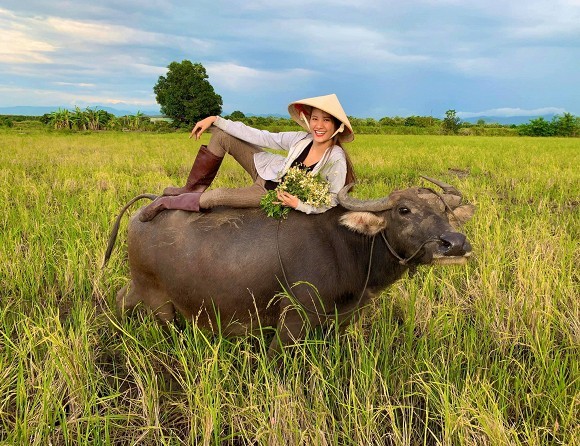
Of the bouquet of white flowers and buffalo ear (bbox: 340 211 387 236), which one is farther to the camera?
the bouquet of white flowers

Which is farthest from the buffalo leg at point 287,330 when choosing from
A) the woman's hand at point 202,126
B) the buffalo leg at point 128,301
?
the woman's hand at point 202,126

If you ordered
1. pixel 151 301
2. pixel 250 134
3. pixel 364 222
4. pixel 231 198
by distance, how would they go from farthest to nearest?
pixel 250 134
pixel 151 301
pixel 231 198
pixel 364 222

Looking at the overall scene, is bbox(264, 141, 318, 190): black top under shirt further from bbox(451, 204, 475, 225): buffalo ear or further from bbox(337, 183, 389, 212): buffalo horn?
bbox(451, 204, 475, 225): buffalo ear

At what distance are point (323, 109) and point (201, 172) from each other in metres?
0.91

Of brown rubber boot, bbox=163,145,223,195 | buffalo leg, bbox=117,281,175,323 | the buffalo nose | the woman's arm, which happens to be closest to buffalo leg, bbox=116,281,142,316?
buffalo leg, bbox=117,281,175,323

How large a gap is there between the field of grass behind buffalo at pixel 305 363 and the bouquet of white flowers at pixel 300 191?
2.43 feet

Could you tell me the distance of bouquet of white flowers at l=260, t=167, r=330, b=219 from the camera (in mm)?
2398

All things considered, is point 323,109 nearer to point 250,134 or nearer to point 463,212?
point 250,134

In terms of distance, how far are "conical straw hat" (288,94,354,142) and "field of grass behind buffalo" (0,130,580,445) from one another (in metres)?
1.06

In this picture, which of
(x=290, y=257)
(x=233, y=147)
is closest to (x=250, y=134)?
(x=233, y=147)

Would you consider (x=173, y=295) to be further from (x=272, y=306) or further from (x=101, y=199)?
(x=101, y=199)

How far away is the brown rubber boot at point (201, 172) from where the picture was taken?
2822mm

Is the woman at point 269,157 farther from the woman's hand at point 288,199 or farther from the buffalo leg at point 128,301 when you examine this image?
the buffalo leg at point 128,301

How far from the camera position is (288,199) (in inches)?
93.7
